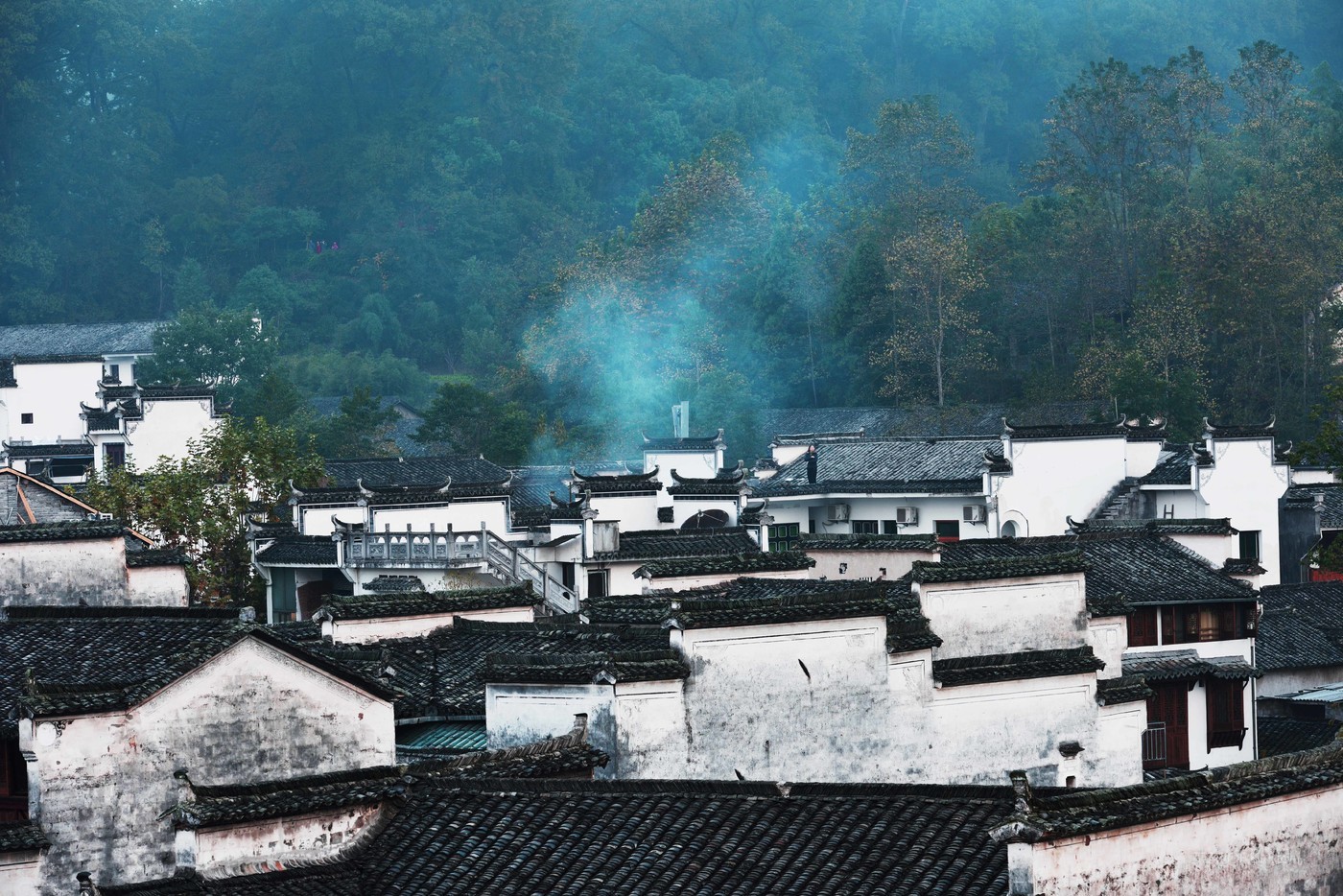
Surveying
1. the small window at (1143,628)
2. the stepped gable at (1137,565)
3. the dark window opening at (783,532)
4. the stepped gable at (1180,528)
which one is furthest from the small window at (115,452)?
the small window at (1143,628)

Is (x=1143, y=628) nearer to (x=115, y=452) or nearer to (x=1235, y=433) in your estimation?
(x=1235, y=433)

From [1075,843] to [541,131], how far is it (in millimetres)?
114504

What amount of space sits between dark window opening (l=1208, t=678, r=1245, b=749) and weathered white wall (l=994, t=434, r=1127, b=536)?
14976 mm

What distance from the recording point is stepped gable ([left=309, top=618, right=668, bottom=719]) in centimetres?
2142

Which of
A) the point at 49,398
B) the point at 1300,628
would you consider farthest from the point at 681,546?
the point at 49,398

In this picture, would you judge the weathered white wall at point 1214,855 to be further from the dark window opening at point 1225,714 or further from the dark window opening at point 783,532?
the dark window opening at point 783,532

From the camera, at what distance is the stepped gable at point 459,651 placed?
2142 cm

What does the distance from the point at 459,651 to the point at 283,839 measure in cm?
903

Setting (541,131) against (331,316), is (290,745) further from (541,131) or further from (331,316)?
(541,131)

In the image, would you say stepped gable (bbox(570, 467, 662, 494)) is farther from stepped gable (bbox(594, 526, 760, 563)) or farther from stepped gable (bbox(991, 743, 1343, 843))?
stepped gable (bbox(991, 743, 1343, 843))

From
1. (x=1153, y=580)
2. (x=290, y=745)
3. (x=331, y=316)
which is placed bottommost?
(x=290, y=745)

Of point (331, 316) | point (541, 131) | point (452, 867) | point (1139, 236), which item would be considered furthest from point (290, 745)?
point (541, 131)

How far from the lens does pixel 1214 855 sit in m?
13.3

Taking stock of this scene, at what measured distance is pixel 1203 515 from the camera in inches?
1759
